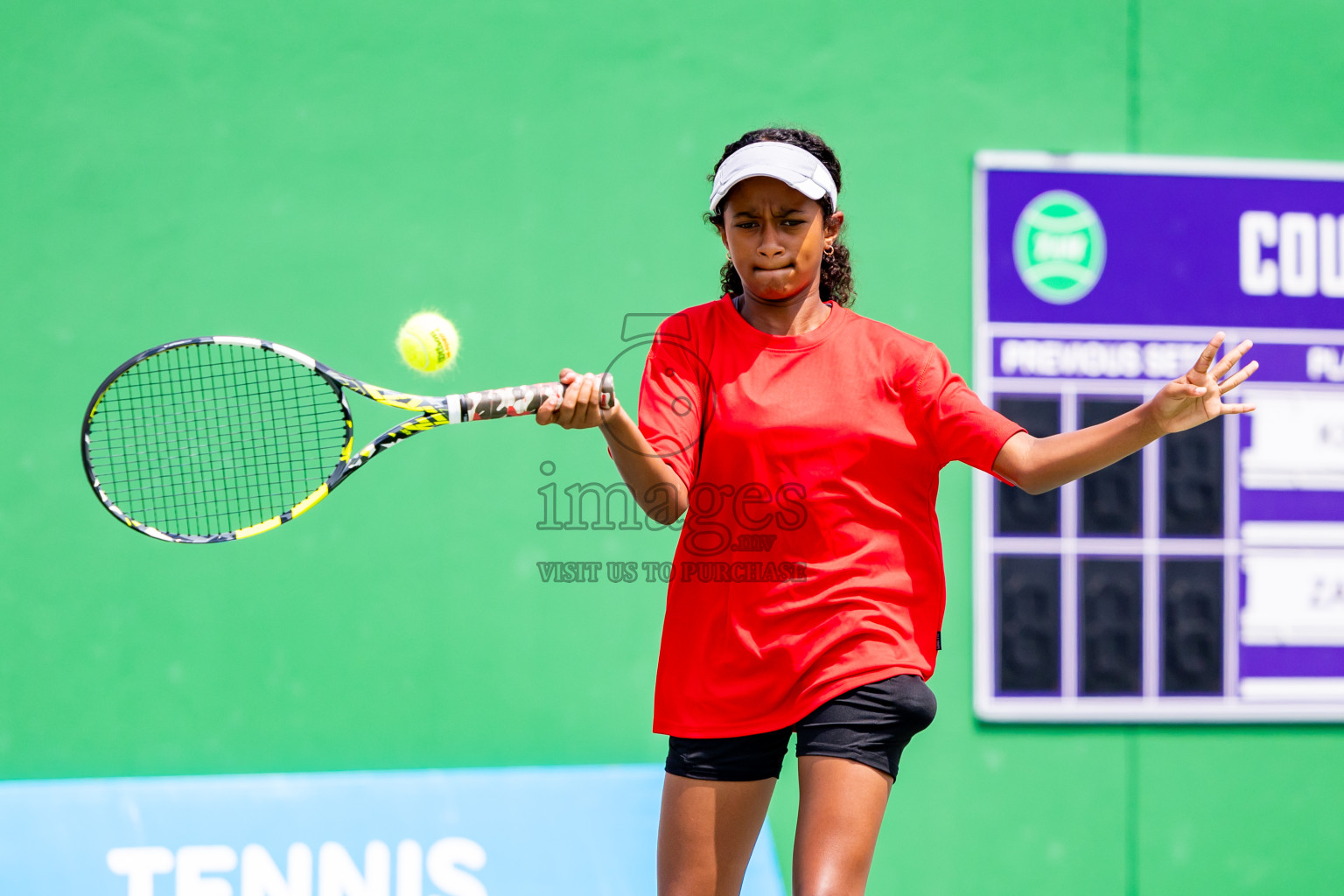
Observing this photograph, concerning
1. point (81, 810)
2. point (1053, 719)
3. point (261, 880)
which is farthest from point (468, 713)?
point (1053, 719)

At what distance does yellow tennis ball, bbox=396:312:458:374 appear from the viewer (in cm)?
243

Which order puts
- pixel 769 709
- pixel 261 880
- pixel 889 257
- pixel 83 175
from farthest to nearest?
pixel 889 257 < pixel 83 175 < pixel 261 880 < pixel 769 709

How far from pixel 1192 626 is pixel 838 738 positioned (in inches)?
89.0

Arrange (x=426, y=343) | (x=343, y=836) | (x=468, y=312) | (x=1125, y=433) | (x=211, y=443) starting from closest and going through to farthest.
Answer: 1. (x=1125, y=433)
2. (x=426, y=343)
3. (x=211, y=443)
4. (x=343, y=836)
5. (x=468, y=312)

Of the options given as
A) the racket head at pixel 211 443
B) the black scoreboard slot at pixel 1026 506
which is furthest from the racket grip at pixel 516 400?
the black scoreboard slot at pixel 1026 506

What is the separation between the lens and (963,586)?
12.4 ft

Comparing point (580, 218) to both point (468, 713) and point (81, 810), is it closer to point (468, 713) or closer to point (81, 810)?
point (468, 713)

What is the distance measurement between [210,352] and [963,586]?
2366mm

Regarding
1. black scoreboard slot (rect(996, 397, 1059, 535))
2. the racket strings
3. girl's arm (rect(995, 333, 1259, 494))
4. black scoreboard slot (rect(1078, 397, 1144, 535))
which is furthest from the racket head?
black scoreboard slot (rect(1078, 397, 1144, 535))

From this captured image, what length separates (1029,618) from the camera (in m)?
3.71

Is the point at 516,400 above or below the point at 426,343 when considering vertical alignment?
below

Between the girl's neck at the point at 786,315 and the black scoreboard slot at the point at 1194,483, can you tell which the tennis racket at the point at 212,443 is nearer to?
the girl's neck at the point at 786,315

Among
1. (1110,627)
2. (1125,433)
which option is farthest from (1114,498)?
(1125,433)

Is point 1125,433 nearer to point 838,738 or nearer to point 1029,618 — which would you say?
point 838,738
